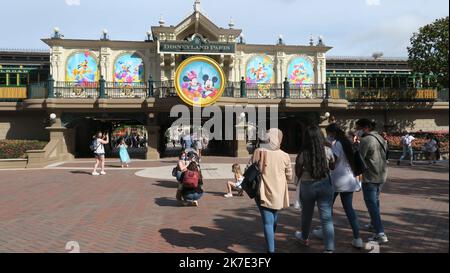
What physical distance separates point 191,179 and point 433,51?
22549 millimetres

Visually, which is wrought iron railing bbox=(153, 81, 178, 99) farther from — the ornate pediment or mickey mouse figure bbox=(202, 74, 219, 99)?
the ornate pediment

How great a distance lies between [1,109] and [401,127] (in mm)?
27650

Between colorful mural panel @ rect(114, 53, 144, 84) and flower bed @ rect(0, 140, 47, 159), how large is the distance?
717 centimetres

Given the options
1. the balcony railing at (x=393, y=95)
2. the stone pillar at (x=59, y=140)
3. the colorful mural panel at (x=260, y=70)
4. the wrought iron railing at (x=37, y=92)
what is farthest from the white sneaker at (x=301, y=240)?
the balcony railing at (x=393, y=95)

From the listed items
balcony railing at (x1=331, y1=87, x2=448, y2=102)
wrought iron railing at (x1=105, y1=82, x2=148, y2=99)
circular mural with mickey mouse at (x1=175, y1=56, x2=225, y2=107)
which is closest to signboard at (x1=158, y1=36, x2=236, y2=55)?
circular mural with mickey mouse at (x1=175, y1=56, x2=225, y2=107)

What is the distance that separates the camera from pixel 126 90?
24.7m

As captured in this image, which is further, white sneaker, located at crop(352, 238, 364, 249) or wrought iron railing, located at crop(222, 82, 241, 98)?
wrought iron railing, located at crop(222, 82, 241, 98)

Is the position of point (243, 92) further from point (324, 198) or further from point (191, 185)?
point (324, 198)

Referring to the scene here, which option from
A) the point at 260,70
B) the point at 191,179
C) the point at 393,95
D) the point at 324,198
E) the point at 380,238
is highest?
the point at 260,70

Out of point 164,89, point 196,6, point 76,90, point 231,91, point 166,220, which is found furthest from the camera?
point 196,6

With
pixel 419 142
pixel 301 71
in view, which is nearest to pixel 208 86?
pixel 301 71

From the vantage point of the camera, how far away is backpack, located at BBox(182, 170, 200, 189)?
867cm

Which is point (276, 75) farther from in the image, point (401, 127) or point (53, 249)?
point (53, 249)

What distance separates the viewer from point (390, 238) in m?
5.82
